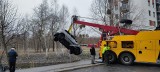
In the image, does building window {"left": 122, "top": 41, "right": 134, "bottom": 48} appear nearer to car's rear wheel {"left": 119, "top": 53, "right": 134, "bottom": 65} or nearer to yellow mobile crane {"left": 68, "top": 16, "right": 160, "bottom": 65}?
yellow mobile crane {"left": 68, "top": 16, "right": 160, "bottom": 65}

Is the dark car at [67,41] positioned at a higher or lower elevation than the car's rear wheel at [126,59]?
higher

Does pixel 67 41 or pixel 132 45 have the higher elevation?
pixel 67 41

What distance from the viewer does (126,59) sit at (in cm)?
2317

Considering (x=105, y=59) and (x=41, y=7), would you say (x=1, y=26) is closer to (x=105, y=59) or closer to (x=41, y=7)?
(x=105, y=59)

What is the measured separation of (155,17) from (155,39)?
56361mm

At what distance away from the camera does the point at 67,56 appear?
1268 inches

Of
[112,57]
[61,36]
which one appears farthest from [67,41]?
[112,57]

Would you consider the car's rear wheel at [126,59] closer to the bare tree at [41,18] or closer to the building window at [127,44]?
the building window at [127,44]

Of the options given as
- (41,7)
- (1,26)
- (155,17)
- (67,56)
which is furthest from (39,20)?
(155,17)

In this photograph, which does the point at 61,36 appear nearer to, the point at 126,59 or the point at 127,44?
the point at 127,44

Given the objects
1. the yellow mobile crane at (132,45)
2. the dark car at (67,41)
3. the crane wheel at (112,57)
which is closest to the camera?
the yellow mobile crane at (132,45)

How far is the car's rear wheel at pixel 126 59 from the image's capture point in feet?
74.7

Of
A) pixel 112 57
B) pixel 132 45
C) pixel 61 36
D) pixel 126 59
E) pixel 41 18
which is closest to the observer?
pixel 61 36

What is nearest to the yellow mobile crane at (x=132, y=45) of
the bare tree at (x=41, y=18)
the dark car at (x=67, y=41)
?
the dark car at (x=67, y=41)
